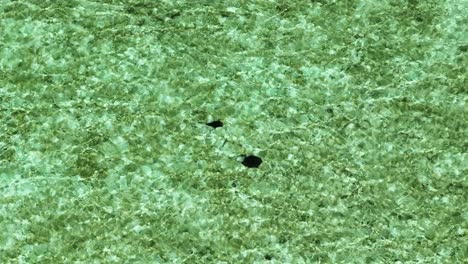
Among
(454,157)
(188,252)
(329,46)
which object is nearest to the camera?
(188,252)

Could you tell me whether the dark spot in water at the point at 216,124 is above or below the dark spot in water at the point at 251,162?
above

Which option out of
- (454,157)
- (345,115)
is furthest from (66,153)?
(454,157)

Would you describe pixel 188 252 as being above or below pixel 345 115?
below

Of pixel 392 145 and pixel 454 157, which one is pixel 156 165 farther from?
pixel 454 157

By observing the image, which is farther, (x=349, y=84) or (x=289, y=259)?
(x=349, y=84)

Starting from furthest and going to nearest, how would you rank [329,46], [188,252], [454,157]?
[329,46] < [454,157] < [188,252]

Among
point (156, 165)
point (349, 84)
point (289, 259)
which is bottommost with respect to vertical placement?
point (289, 259)

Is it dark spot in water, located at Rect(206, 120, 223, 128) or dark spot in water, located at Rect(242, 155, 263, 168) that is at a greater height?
dark spot in water, located at Rect(206, 120, 223, 128)

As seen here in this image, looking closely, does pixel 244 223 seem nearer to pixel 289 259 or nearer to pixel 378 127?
pixel 289 259

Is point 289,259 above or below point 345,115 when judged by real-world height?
below

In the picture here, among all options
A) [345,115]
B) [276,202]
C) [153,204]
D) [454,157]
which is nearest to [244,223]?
[276,202]
